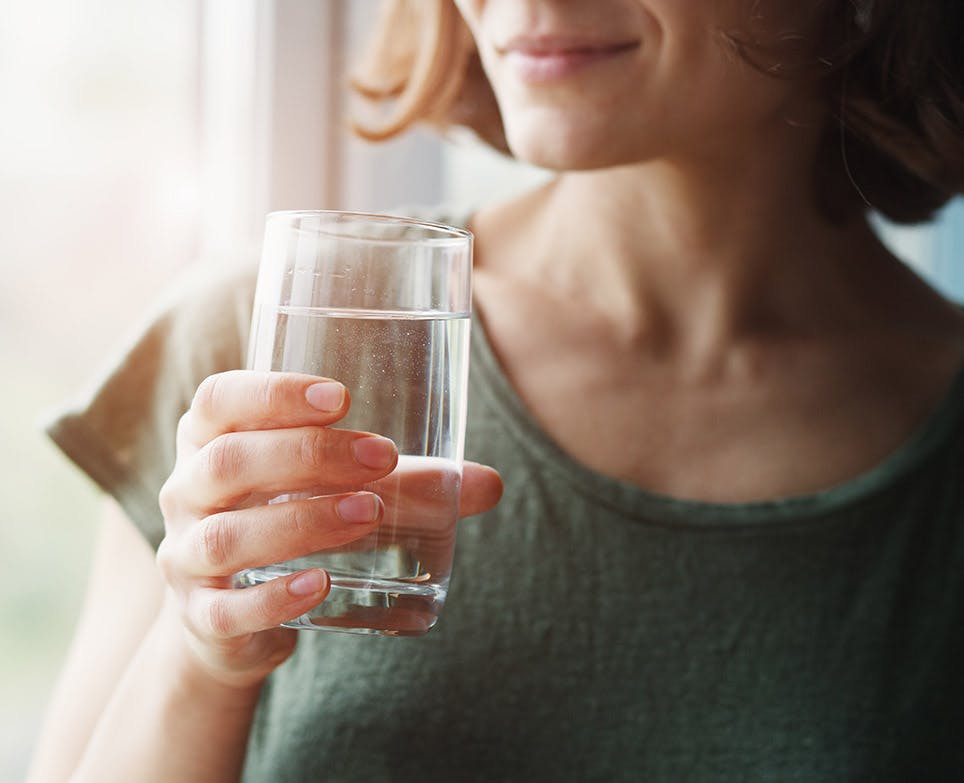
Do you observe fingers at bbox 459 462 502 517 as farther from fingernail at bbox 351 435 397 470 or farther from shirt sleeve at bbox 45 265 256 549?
shirt sleeve at bbox 45 265 256 549

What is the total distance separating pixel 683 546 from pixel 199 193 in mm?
787

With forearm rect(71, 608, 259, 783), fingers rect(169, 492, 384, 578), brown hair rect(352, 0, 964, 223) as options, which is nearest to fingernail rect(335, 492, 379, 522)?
fingers rect(169, 492, 384, 578)

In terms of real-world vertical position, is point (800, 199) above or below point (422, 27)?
below

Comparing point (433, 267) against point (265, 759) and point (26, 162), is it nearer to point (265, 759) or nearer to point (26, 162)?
point (265, 759)

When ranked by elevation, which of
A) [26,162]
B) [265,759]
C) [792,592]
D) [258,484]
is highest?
[26,162]

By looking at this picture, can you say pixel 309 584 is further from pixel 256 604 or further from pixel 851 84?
pixel 851 84

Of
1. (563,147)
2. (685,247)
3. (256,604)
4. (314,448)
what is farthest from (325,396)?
(685,247)

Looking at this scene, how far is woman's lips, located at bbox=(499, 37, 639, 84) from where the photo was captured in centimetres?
83

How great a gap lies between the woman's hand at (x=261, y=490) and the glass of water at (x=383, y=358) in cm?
2

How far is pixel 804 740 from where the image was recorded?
961mm

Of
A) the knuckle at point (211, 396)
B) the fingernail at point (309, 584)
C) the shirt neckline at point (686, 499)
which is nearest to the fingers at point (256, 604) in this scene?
the fingernail at point (309, 584)

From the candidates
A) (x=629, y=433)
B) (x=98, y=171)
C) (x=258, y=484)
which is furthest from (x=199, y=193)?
(x=258, y=484)

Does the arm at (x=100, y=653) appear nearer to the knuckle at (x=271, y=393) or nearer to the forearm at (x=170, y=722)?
the forearm at (x=170, y=722)

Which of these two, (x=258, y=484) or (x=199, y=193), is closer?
(x=258, y=484)
